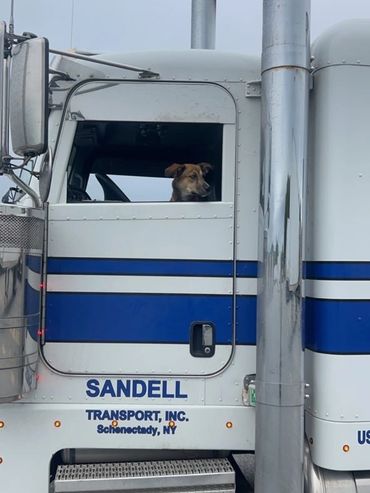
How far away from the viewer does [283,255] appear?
238cm

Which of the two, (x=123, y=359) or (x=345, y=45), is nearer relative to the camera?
(x=345, y=45)

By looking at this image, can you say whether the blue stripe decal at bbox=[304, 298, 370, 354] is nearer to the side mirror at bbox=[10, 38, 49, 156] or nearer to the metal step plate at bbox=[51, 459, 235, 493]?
the metal step plate at bbox=[51, 459, 235, 493]

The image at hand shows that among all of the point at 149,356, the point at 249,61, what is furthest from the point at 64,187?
the point at 249,61

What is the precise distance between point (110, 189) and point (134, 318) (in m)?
0.69

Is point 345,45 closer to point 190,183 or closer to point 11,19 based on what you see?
point 190,183

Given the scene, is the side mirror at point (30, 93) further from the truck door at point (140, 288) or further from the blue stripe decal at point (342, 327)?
the blue stripe decal at point (342, 327)

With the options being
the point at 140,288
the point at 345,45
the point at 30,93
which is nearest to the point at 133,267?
the point at 140,288

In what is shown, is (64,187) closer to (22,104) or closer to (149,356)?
(22,104)

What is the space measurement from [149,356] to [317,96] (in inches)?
59.0

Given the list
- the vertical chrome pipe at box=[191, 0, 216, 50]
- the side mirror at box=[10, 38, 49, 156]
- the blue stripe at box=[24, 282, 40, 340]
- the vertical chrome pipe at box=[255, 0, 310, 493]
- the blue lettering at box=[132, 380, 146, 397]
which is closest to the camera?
the side mirror at box=[10, 38, 49, 156]

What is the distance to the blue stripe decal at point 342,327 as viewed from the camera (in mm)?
2502

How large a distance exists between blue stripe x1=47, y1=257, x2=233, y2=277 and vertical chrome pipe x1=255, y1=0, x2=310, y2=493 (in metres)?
0.36

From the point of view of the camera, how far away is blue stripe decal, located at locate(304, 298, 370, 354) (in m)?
2.50

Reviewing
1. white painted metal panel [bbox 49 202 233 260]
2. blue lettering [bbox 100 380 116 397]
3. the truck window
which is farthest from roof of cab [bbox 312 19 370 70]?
blue lettering [bbox 100 380 116 397]
